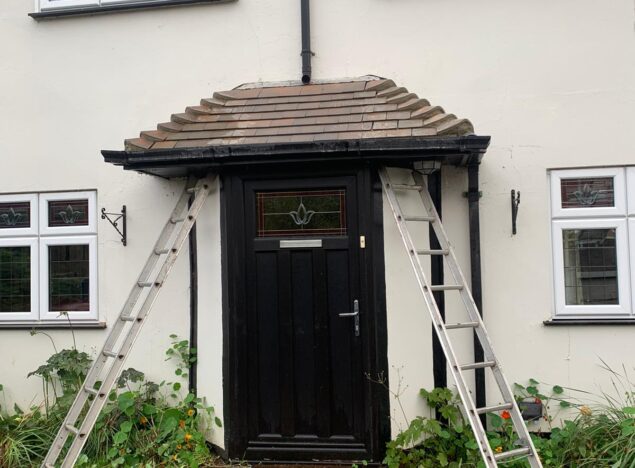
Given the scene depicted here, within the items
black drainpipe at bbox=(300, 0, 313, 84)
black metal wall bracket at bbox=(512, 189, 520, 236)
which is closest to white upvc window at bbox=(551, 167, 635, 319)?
black metal wall bracket at bbox=(512, 189, 520, 236)

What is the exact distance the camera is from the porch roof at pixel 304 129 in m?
4.38

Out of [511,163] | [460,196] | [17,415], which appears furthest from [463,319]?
[17,415]

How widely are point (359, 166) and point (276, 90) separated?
1281mm

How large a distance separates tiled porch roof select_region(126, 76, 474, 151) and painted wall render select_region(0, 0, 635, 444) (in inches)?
13.1

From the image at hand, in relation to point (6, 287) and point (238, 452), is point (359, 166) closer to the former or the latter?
point (238, 452)

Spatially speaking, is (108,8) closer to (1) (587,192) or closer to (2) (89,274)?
(2) (89,274)

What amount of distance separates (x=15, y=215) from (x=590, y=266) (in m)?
5.61

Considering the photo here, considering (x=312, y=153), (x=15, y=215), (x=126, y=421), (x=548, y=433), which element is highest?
(x=312, y=153)

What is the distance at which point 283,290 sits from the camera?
4.75 meters

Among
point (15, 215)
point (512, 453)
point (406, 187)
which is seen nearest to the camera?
point (512, 453)

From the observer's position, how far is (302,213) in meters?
4.76

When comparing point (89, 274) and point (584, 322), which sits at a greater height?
point (89, 274)

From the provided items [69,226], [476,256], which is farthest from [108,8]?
[476,256]

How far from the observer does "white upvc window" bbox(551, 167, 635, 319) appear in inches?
192
